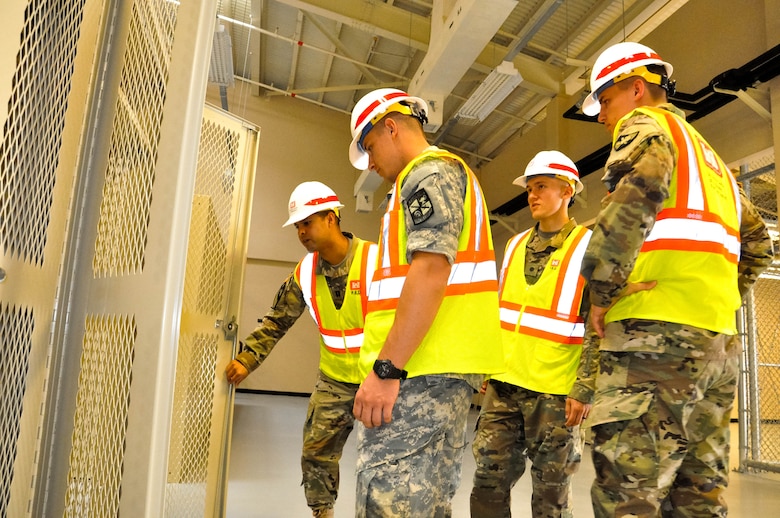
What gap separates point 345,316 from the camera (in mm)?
3205

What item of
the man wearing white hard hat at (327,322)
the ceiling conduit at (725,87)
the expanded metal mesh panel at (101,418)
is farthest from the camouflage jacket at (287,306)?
the ceiling conduit at (725,87)

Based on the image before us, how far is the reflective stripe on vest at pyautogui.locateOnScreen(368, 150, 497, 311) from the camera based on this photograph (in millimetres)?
1792

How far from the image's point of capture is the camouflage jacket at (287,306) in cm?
314

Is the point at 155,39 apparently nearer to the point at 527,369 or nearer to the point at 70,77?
the point at 70,77

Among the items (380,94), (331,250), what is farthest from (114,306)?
(331,250)

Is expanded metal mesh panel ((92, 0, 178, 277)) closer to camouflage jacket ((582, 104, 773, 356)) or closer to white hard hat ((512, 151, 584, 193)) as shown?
camouflage jacket ((582, 104, 773, 356))

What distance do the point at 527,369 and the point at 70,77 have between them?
218 centimetres

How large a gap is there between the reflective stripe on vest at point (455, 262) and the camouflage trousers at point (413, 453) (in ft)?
0.88

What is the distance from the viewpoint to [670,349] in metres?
1.75

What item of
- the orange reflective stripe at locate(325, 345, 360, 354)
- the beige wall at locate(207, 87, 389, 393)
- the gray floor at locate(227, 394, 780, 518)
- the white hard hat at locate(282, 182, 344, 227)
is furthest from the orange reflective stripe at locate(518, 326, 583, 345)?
the beige wall at locate(207, 87, 389, 393)

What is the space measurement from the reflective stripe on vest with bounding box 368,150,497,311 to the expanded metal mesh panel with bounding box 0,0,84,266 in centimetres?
99

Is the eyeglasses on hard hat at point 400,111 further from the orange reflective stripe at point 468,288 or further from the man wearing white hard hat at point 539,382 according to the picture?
the man wearing white hard hat at point 539,382

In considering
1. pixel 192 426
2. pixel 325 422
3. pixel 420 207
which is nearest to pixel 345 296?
pixel 325 422

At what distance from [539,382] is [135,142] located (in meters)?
2.05
